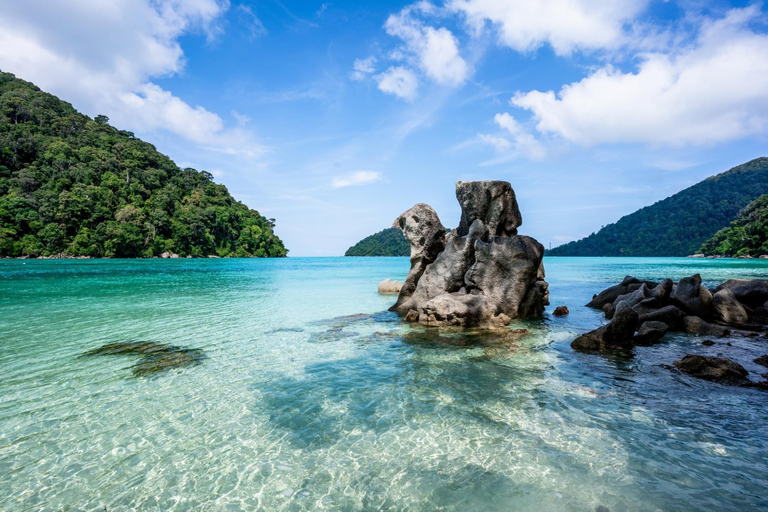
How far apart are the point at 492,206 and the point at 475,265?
14.2ft

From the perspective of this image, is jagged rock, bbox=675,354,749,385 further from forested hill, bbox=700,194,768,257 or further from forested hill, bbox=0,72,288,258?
forested hill, bbox=700,194,768,257

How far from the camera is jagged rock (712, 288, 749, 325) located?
14562 millimetres

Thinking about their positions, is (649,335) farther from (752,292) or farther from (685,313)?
(752,292)

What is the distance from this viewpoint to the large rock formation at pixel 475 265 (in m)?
15.2

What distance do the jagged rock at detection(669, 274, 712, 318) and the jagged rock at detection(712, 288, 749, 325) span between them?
27cm

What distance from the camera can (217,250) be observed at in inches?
4953

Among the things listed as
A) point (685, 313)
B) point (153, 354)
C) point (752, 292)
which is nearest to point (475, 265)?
point (685, 313)

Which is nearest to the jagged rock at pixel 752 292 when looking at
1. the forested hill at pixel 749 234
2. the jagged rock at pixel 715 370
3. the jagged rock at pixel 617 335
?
the jagged rock at pixel 617 335

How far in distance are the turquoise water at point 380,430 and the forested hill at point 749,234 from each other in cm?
11111

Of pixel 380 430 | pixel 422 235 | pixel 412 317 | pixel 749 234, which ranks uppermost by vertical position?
pixel 749 234

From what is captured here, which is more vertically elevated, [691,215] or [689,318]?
[691,215]

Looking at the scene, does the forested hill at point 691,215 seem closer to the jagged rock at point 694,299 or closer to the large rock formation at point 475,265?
the jagged rock at point 694,299

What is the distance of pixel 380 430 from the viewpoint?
6164 mm

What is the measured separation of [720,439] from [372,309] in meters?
16.5
